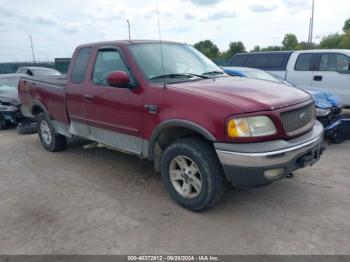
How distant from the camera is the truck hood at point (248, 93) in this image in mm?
3246

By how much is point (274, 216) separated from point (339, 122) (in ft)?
11.1

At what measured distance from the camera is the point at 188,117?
3.44 metres

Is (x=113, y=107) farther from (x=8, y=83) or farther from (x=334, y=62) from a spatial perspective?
(x=8, y=83)

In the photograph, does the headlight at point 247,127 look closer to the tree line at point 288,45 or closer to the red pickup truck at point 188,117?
the red pickup truck at point 188,117


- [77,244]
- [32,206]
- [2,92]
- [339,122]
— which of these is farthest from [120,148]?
[2,92]

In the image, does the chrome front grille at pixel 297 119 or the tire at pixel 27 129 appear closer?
the chrome front grille at pixel 297 119

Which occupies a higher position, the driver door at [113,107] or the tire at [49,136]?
the driver door at [113,107]

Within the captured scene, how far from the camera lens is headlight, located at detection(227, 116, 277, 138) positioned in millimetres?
3156

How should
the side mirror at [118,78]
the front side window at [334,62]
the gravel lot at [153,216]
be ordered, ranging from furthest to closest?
the front side window at [334,62] → the side mirror at [118,78] → the gravel lot at [153,216]

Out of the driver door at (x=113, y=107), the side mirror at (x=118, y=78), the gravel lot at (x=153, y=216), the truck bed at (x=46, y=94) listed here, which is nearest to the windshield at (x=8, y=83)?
the truck bed at (x=46, y=94)

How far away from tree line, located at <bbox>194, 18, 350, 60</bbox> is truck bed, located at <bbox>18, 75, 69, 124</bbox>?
42281 millimetres

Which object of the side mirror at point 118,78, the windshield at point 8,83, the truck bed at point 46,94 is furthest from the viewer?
the windshield at point 8,83

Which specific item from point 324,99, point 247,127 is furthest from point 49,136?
point 324,99

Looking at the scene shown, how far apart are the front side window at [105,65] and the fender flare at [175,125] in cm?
101
